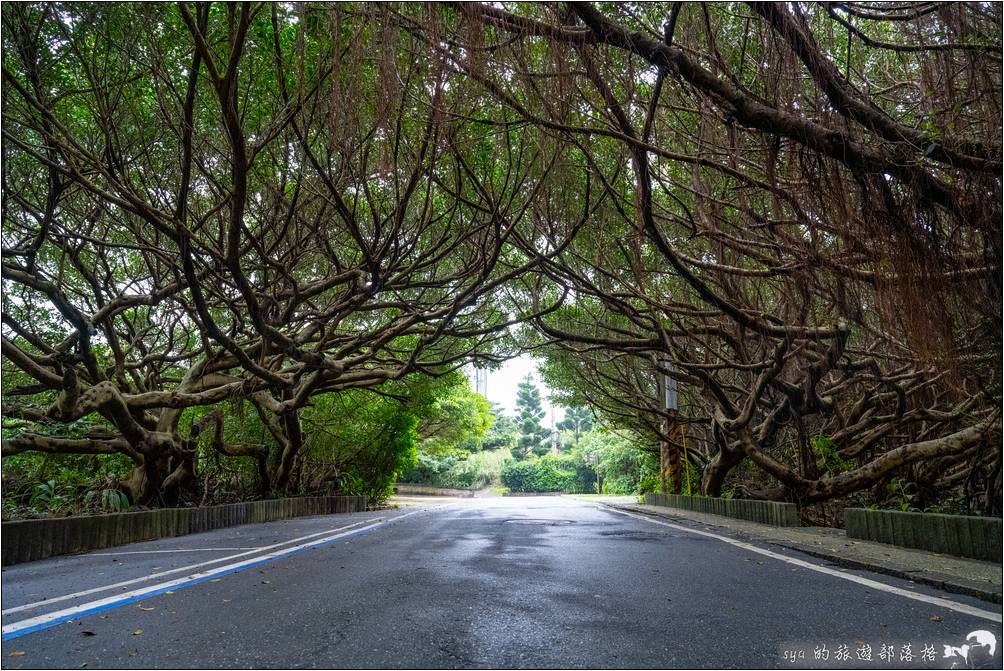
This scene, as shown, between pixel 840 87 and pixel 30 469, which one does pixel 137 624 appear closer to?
pixel 840 87

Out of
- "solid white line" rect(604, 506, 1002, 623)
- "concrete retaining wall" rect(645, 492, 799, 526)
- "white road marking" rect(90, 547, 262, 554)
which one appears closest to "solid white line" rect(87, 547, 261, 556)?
"white road marking" rect(90, 547, 262, 554)

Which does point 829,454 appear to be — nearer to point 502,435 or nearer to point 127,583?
point 127,583

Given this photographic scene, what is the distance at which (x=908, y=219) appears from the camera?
5082mm

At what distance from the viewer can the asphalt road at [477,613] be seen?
335 centimetres

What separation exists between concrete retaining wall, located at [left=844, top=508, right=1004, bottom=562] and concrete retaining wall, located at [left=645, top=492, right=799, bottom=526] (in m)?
2.74

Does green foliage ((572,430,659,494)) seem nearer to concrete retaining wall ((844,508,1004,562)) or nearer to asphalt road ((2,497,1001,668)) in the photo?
concrete retaining wall ((844,508,1004,562))

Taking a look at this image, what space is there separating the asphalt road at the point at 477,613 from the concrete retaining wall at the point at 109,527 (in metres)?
0.97

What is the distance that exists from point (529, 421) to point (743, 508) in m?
62.5

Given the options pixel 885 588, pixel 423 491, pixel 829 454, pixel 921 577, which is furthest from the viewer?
pixel 423 491

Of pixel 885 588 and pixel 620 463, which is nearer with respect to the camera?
pixel 885 588

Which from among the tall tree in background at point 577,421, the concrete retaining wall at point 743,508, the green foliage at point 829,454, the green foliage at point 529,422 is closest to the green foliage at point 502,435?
the green foliage at point 529,422

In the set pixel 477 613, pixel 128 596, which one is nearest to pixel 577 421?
pixel 128 596

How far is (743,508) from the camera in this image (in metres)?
14.3

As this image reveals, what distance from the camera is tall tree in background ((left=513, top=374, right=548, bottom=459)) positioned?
74.3 meters
